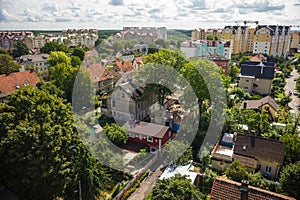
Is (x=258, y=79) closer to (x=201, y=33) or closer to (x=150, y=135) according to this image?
(x=150, y=135)

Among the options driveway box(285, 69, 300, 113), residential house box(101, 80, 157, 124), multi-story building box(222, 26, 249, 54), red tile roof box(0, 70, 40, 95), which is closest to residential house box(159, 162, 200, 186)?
residential house box(101, 80, 157, 124)

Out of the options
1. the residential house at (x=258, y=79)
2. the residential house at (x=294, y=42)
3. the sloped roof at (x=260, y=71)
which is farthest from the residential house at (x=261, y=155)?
the residential house at (x=294, y=42)

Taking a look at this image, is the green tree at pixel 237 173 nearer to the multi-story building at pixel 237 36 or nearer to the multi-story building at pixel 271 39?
the multi-story building at pixel 237 36

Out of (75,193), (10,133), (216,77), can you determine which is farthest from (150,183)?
(216,77)

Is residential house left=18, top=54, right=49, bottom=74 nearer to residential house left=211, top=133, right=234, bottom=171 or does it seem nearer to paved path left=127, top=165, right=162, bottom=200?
paved path left=127, top=165, right=162, bottom=200

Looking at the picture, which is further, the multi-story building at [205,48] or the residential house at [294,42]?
the residential house at [294,42]

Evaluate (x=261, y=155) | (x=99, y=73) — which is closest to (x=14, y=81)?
(x=99, y=73)
